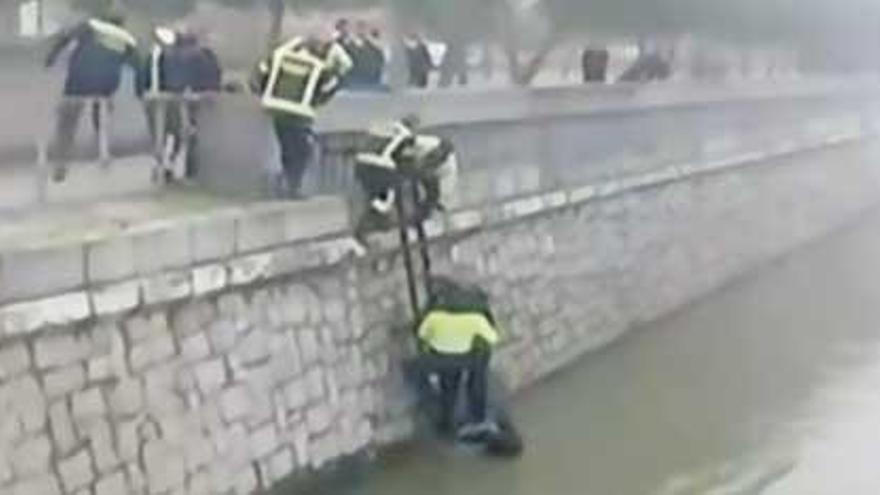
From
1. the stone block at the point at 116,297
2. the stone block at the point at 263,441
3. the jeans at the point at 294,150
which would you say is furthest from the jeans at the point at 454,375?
the stone block at the point at 116,297

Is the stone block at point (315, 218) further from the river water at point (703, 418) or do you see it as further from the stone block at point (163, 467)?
the stone block at point (163, 467)

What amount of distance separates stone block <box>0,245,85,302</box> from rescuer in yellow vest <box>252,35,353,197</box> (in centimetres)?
430

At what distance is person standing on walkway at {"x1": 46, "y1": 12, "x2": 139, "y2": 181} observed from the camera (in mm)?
16234

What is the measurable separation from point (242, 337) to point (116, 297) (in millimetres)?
2216

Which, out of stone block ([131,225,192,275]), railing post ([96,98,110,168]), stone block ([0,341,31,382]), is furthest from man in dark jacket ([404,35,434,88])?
stone block ([0,341,31,382])

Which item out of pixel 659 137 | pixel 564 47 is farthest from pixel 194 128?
pixel 564 47

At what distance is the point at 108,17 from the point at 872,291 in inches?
761

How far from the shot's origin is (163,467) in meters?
14.2

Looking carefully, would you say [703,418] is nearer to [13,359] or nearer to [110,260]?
[110,260]

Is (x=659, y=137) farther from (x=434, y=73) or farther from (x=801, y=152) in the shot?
(x=801, y=152)

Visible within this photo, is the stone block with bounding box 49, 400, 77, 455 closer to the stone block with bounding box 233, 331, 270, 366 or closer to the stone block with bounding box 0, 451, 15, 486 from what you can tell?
the stone block with bounding box 0, 451, 15, 486

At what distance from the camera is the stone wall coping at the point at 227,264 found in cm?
1279

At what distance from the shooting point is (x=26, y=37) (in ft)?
77.2

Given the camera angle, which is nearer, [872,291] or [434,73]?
[434,73]
